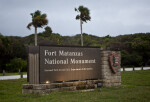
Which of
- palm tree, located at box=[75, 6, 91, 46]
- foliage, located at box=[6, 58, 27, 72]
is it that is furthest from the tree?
foliage, located at box=[6, 58, 27, 72]

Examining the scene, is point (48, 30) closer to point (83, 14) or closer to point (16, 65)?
point (83, 14)

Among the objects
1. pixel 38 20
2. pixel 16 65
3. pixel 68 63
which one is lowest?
pixel 16 65

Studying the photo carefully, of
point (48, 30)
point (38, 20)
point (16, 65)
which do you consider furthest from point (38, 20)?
point (48, 30)

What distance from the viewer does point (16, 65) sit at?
41.5m

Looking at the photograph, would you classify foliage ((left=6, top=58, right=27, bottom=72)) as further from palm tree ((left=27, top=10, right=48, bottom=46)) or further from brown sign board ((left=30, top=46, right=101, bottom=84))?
brown sign board ((left=30, top=46, right=101, bottom=84))

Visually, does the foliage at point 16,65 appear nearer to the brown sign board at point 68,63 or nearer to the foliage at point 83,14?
the foliage at point 83,14

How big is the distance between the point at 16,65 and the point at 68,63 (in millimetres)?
28428

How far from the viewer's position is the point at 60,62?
1412 cm

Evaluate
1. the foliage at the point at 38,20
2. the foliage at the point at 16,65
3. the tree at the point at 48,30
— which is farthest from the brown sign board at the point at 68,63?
the tree at the point at 48,30

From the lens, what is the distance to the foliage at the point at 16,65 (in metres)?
41.2

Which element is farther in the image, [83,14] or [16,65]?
[83,14]

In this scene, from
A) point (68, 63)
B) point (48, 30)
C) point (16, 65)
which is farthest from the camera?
point (48, 30)

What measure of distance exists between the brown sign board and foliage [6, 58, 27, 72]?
26.7m

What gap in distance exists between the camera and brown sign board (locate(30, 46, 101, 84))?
13445 millimetres
